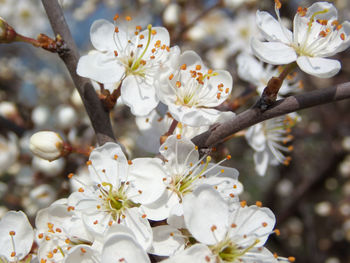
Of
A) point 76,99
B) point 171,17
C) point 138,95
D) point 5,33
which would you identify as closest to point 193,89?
point 138,95

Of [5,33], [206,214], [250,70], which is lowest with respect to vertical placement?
[206,214]

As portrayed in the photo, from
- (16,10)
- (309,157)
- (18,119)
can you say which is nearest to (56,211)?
(18,119)

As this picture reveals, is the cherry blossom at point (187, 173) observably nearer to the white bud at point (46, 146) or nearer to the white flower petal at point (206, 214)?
the white flower petal at point (206, 214)

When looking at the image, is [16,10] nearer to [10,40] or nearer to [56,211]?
[10,40]

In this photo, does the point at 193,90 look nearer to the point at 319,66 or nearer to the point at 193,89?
the point at 193,89

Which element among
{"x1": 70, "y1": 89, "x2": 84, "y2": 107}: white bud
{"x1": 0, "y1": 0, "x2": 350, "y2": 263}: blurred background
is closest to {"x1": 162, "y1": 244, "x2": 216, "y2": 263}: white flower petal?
{"x1": 0, "y1": 0, "x2": 350, "y2": 263}: blurred background

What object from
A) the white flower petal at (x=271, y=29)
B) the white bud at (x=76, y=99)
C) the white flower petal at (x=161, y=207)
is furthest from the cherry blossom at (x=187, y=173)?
the white bud at (x=76, y=99)

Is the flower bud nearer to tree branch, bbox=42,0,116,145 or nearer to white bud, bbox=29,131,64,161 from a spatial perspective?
tree branch, bbox=42,0,116,145
